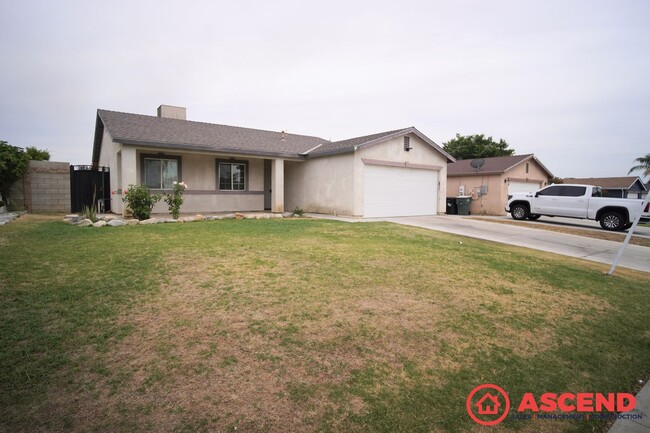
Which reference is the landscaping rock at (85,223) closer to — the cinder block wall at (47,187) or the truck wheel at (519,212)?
the cinder block wall at (47,187)

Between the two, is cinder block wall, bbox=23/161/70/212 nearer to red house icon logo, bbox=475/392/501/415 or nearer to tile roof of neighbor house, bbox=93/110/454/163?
tile roof of neighbor house, bbox=93/110/454/163

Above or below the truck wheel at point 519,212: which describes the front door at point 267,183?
above

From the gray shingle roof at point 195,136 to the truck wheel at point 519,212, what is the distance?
38.5ft

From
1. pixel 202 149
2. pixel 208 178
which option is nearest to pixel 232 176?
pixel 208 178

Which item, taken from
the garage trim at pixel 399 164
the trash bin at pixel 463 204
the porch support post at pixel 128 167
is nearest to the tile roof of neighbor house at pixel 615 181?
the trash bin at pixel 463 204

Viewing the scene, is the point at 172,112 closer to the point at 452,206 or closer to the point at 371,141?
the point at 371,141

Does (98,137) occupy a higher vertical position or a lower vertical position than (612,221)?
higher

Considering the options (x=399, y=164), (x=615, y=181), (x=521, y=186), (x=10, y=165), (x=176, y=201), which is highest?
(x=615, y=181)

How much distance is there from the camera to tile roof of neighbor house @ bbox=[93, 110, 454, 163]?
13461 mm

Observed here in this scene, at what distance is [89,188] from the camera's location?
51.7 feet

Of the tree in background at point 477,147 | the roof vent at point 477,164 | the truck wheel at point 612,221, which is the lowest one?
the truck wheel at point 612,221

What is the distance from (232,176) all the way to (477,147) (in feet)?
114

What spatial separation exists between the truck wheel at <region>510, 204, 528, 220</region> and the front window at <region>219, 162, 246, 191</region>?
48.0 ft

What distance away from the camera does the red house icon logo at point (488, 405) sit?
270cm
